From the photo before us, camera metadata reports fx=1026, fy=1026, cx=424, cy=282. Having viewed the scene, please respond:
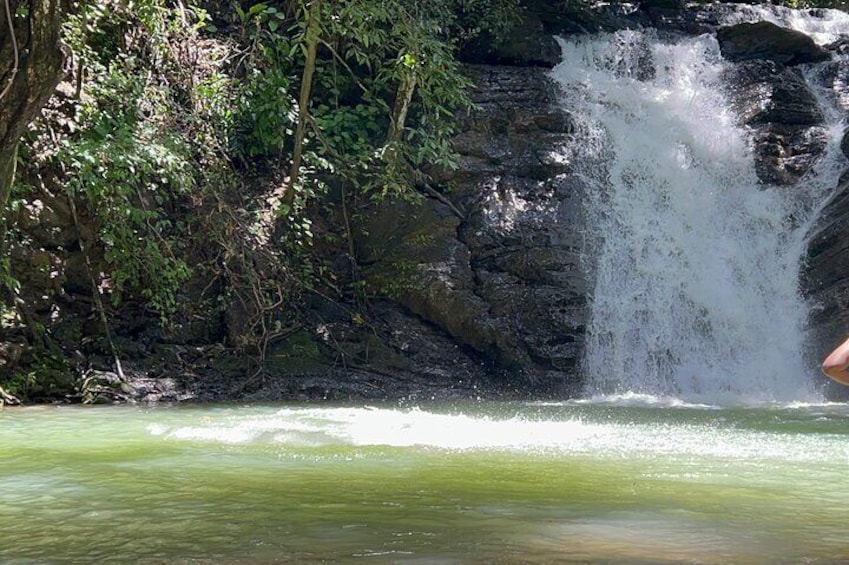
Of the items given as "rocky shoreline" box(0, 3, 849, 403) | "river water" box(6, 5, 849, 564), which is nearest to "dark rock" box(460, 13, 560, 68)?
"river water" box(6, 5, 849, 564)

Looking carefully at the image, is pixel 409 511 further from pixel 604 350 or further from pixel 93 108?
pixel 604 350

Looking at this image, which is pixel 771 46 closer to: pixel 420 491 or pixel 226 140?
pixel 226 140

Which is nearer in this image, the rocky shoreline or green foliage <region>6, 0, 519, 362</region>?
green foliage <region>6, 0, 519, 362</region>

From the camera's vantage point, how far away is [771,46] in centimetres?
2016

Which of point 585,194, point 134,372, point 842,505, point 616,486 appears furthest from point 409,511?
point 585,194

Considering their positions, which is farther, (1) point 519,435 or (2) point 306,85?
(2) point 306,85

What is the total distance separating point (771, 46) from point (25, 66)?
17007 millimetres

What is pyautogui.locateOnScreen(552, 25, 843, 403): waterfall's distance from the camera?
602 inches

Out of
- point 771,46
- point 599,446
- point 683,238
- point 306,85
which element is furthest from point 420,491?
point 771,46

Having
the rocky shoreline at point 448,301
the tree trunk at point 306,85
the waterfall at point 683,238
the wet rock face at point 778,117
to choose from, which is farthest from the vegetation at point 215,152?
the wet rock face at point 778,117

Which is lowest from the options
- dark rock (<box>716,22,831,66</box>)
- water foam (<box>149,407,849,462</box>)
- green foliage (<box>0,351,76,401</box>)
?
water foam (<box>149,407,849,462</box>)

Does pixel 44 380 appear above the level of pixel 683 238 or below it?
below

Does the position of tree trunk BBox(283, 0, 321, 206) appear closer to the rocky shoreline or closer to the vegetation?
the vegetation

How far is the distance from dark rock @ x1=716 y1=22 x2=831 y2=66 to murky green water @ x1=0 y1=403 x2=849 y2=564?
11.7 m
